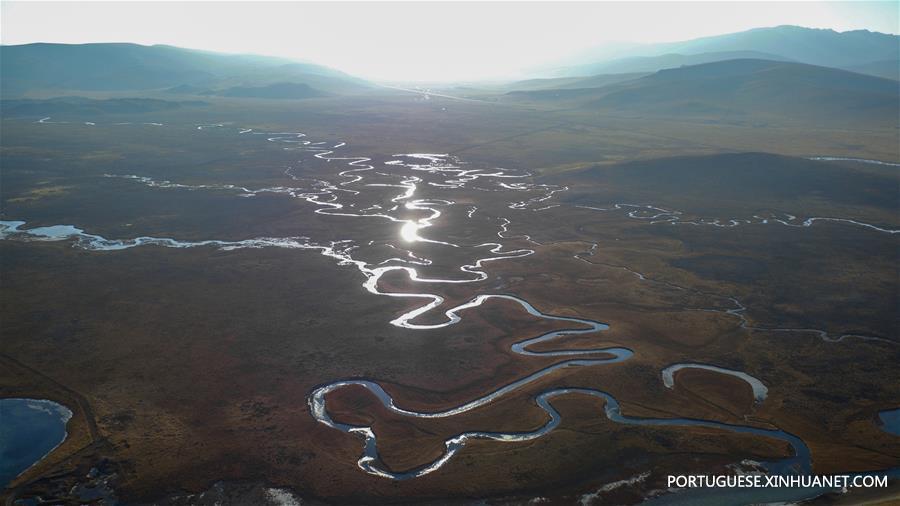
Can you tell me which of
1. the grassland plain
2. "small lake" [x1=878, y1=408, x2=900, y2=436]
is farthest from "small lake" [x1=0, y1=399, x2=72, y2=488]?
"small lake" [x1=878, y1=408, x2=900, y2=436]

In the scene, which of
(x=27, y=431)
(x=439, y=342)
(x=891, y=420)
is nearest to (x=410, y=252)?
(x=439, y=342)

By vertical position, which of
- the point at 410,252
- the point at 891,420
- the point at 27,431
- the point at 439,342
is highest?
the point at 410,252

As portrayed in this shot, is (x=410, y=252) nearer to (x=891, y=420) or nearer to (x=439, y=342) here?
(x=439, y=342)

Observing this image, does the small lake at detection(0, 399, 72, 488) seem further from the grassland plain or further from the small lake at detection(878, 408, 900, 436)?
the small lake at detection(878, 408, 900, 436)

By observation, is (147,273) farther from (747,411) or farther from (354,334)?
(747,411)

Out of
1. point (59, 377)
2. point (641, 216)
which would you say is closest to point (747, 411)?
point (59, 377)

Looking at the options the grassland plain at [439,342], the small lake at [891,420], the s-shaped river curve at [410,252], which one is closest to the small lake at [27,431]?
the grassland plain at [439,342]

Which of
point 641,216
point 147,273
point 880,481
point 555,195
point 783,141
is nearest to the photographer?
point 880,481
